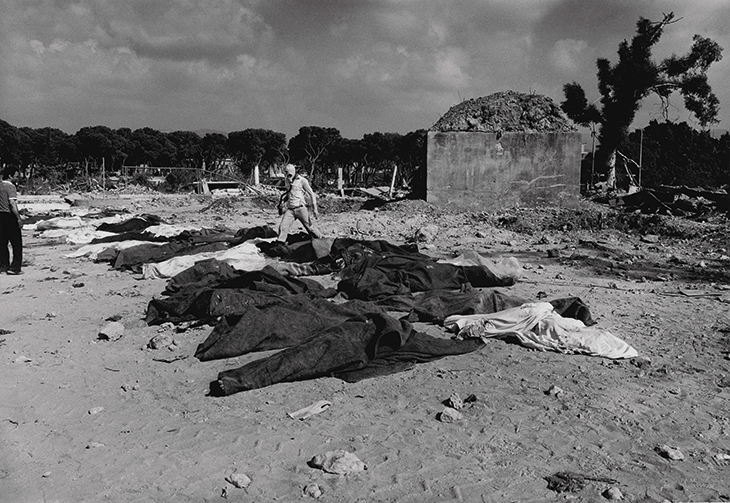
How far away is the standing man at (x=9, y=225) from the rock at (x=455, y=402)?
7105mm

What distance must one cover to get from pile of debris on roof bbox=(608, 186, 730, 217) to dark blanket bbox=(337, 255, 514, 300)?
8921 millimetres

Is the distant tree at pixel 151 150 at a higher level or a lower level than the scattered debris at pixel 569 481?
higher

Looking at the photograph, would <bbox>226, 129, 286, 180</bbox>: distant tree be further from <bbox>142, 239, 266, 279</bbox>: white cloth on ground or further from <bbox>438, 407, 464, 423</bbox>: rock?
<bbox>438, 407, 464, 423</bbox>: rock

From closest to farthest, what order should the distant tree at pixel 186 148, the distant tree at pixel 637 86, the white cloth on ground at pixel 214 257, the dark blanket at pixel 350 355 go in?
the dark blanket at pixel 350 355 → the white cloth on ground at pixel 214 257 → the distant tree at pixel 637 86 → the distant tree at pixel 186 148

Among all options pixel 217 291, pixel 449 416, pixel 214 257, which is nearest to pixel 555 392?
pixel 449 416

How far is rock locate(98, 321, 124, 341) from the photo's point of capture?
5.44 meters

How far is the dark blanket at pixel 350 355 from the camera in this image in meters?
4.16

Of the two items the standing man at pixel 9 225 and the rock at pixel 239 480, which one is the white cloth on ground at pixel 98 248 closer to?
the standing man at pixel 9 225

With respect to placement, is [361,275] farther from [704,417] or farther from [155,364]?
[704,417]

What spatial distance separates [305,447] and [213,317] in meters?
2.70

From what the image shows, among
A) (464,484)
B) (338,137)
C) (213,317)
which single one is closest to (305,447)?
(464,484)

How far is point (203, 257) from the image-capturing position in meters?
8.75

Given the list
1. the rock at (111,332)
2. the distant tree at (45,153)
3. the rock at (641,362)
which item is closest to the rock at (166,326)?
the rock at (111,332)

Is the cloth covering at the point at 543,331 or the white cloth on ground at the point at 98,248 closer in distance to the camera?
the cloth covering at the point at 543,331
